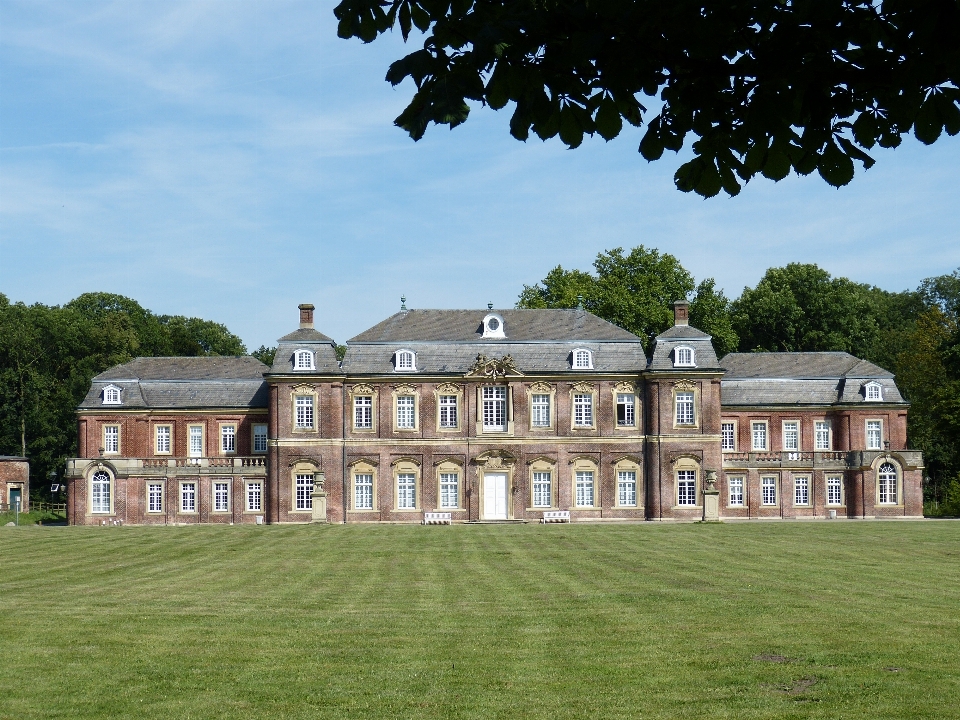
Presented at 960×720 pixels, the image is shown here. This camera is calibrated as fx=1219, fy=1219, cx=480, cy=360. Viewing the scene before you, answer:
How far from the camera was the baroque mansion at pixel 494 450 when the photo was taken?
58031mm

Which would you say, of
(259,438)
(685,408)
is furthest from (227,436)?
(685,408)

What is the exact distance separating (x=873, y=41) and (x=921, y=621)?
12594 millimetres

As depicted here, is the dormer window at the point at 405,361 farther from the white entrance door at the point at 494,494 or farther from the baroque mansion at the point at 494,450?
the white entrance door at the point at 494,494

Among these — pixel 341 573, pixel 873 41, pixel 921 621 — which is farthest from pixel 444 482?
pixel 873 41

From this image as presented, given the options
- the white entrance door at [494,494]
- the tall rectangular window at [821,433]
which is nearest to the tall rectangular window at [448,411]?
the white entrance door at [494,494]

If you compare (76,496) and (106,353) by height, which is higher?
(106,353)

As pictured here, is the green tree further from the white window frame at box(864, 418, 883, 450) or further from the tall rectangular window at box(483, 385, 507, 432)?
the white window frame at box(864, 418, 883, 450)

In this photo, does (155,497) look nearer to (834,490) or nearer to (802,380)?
(802,380)

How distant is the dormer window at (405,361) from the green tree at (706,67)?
51092mm

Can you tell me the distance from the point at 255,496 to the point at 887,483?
30.9 m

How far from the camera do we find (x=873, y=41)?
7.04m

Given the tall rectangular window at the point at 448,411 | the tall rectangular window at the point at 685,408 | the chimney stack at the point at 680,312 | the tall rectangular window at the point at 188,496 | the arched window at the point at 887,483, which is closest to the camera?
the tall rectangular window at the point at 685,408

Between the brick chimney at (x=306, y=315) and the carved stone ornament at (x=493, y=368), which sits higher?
the brick chimney at (x=306, y=315)

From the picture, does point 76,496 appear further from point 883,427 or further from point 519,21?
point 519,21
